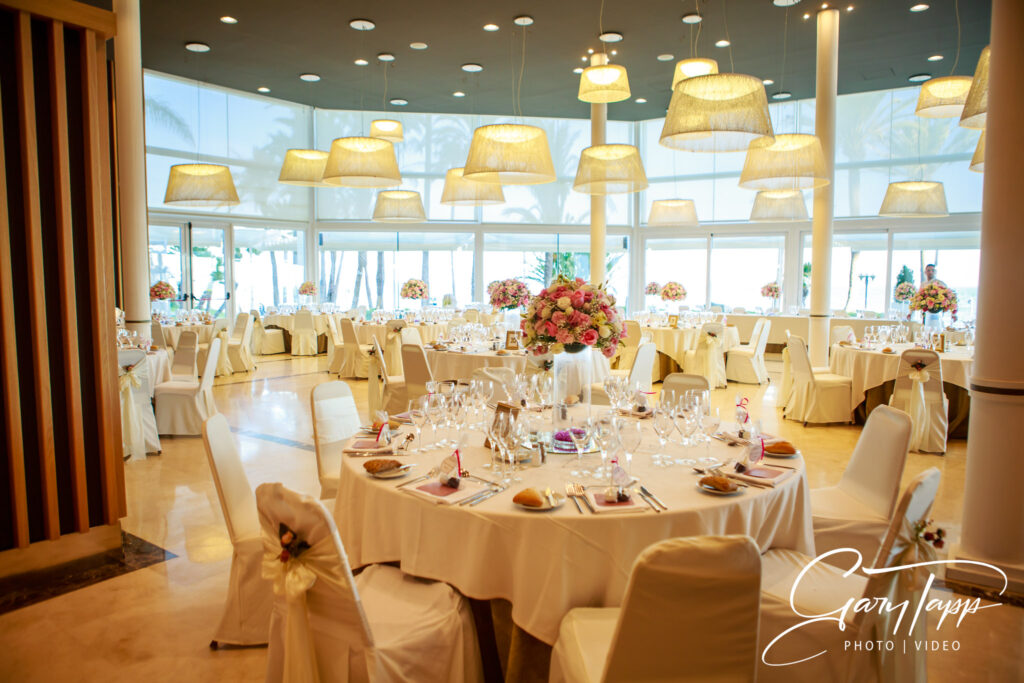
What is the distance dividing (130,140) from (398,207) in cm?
332

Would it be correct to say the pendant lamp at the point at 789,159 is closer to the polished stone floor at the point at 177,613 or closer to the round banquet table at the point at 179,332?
the polished stone floor at the point at 177,613

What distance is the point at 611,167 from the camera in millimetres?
6176

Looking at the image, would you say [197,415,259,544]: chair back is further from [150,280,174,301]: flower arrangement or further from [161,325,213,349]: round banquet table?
[150,280,174,301]: flower arrangement

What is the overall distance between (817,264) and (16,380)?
8572mm

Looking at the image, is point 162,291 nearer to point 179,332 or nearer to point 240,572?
point 179,332

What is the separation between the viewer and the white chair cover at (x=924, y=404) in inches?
245

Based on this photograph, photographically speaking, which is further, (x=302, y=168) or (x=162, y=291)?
(x=162, y=291)

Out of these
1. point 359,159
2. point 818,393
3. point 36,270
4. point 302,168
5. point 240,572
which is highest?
point 302,168

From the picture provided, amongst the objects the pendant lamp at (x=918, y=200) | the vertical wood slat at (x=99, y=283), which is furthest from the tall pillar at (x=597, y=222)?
the vertical wood slat at (x=99, y=283)

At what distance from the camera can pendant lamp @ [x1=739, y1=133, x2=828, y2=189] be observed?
5641 millimetres

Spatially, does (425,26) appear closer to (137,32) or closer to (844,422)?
(137,32)

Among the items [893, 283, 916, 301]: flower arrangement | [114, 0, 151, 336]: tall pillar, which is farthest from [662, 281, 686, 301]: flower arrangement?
[114, 0, 151, 336]: tall pillar

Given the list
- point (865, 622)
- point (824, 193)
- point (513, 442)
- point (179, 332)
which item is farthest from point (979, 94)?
point (179, 332)

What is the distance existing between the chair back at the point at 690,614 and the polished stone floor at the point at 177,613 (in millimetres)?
1568
